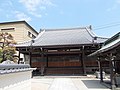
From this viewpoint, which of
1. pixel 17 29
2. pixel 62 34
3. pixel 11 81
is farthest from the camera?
pixel 17 29

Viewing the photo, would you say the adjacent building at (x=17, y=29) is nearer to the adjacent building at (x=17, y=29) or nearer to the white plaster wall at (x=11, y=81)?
the adjacent building at (x=17, y=29)

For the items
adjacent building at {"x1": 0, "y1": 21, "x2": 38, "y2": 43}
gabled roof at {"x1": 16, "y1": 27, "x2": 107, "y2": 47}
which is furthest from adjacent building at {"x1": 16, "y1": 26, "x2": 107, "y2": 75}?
adjacent building at {"x1": 0, "y1": 21, "x2": 38, "y2": 43}

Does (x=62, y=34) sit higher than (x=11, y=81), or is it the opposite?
(x=62, y=34)

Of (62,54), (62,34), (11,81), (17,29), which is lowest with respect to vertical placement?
(11,81)

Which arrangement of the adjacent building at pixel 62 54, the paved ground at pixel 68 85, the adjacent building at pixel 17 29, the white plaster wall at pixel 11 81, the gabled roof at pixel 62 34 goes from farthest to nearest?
1. the adjacent building at pixel 17 29
2. the gabled roof at pixel 62 34
3. the adjacent building at pixel 62 54
4. the paved ground at pixel 68 85
5. the white plaster wall at pixel 11 81

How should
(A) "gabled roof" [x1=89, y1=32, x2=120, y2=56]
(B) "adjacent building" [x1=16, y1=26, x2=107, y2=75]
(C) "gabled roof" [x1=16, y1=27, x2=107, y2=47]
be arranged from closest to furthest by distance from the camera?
1. (A) "gabled roof" [x1=89, y1=32, x2=120, y2=56]
2. (B) "adjacent building" [x1=16, y1=26, x2=107, y2=75]
3. (C) "gabled roof" [x1=16, y1=27, x2=107, y2=47]

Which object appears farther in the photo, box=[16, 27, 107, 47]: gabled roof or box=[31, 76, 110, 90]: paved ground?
box=[16, 27, 107, 47]: gabled roof

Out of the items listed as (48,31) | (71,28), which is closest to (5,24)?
(48,31)

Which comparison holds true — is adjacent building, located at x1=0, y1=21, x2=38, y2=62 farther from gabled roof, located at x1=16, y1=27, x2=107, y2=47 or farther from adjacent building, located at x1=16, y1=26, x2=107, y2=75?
adjacent building, located at x1=16, y1=26, x2=107, y2=75

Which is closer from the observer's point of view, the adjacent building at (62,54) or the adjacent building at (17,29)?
the adjacent building at (62,54)

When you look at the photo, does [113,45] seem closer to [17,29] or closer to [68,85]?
[68,85]

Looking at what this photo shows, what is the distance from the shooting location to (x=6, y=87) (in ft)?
14.6

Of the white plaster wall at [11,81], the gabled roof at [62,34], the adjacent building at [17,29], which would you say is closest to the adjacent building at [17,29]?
the adjacent building at [17,29]

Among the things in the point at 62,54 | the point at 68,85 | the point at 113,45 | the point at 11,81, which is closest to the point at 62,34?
the point at 62,54
